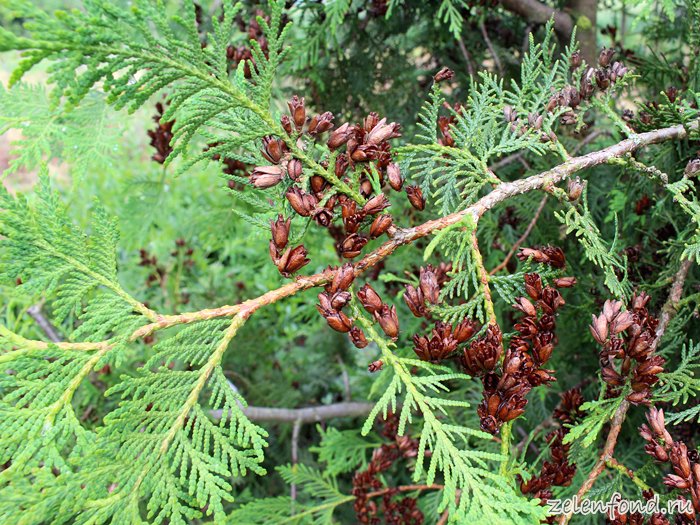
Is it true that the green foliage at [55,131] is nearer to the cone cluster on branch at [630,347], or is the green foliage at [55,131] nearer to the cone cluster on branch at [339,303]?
the cone cluster on branch at [339,303]

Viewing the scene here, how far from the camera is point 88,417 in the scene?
1984mm

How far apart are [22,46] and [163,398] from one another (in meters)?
0.64

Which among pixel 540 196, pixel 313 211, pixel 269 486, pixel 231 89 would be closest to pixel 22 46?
pixel 231 89

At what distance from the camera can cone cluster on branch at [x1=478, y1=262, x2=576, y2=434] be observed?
0.82m

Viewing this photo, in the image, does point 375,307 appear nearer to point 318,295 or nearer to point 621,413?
point 318,295

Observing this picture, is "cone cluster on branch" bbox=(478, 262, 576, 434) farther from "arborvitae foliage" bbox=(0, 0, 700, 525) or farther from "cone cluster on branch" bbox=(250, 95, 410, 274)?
"cone cluster on branch" bbox=(250, 95, 410, 274)

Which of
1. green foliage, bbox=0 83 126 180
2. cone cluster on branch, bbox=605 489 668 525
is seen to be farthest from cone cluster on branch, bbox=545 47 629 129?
green foliage, bbox=0 83 126 180

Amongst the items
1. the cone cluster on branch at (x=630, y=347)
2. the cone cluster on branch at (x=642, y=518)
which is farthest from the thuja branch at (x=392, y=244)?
the cone cluster on branch at (x=642, y=518)

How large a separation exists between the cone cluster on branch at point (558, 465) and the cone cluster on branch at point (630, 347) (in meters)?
0.12

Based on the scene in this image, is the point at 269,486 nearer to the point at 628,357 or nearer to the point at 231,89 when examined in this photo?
the point at 628,357

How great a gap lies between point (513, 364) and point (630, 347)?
0.27 metres

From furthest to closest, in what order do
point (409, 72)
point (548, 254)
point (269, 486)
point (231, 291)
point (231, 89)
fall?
A: point (231, 291) < point (269, 486) < point (409, 72) < point (548, 254) < point (231, 89)

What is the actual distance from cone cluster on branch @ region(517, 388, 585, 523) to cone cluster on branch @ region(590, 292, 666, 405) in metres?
0.12

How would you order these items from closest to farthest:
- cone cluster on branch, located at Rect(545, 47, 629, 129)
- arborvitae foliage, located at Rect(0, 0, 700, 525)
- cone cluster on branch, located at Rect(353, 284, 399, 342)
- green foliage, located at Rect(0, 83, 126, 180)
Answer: arborvitae foliage, located at Rect(0, 0, 700, 525) < cone cluster on branch, located at Rect(353, 284, 399, 342) < cone cluster on branch, located at Rect(545, 47, 629, 129) < green foliage, located at Rect(0, 83, 126, 180)
